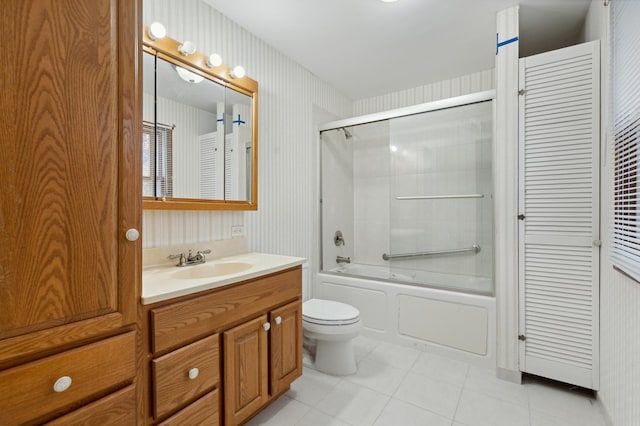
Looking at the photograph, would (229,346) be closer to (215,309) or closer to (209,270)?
(215,309)

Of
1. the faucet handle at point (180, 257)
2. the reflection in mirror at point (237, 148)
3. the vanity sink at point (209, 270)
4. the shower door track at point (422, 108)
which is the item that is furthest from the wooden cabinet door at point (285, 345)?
the shower door track at point (422, 108)

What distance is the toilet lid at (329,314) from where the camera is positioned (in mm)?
2016

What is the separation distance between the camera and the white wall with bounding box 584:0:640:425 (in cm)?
125

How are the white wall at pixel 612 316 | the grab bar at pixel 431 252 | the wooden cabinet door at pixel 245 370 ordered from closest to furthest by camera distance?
1. the white wall at pixel 612 316
2. the wooden cabinet door at pixel 245 370
3. the grab bar at pixel 431 252

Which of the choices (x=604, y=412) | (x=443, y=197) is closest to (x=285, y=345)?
(x=604, y=412)

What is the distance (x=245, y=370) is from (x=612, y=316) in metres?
1.92

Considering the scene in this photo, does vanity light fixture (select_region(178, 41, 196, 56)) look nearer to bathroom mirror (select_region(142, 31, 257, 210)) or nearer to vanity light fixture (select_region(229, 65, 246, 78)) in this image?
bathroom mirror (select_region(142, 31, 257, 210))

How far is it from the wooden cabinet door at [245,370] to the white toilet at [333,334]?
0.52 metres

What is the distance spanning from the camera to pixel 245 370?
1.45 meters

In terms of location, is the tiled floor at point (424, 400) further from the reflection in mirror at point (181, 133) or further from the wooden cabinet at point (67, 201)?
the reflection in mirror at point (181, 133)

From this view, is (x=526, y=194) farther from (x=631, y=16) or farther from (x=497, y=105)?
(x=631, y=16)

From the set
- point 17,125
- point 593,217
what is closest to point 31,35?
point 17,125

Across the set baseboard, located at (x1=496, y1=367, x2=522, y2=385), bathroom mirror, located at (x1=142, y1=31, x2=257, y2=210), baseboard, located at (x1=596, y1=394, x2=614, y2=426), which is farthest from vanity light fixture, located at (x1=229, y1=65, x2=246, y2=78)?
baseboard, located at (x1=596, y1=394, x2=614, y2=426)

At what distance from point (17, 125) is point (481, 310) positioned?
8.54 feet
